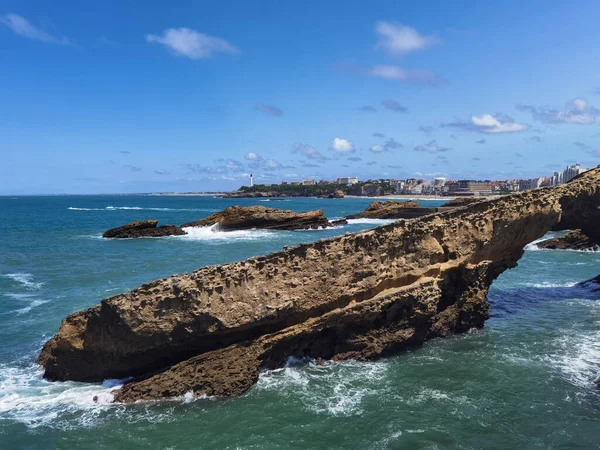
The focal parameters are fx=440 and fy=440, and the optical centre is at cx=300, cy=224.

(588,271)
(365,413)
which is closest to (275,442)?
(365,413)

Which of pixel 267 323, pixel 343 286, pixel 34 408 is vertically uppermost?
pixel 343 286

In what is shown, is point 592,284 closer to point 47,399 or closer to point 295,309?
point 295,309

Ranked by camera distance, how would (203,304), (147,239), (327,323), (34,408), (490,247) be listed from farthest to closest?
1. (147,239)
2. (490,247)
3. (327,323)
4. (203,304)
5. (34,408)

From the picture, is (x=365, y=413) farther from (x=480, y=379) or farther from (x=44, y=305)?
(x=44, y=305)

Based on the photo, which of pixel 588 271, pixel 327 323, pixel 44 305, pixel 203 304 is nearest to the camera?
pixel 203 304

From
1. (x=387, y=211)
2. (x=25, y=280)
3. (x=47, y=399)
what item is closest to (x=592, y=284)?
(x=47, y=399)

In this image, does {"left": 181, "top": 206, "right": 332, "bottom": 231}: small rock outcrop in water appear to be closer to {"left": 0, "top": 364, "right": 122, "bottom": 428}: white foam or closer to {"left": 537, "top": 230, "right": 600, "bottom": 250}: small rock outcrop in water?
{"left": 537, "top": 230, "right": 600, "bottom": 250}: small rock outcrop in water
